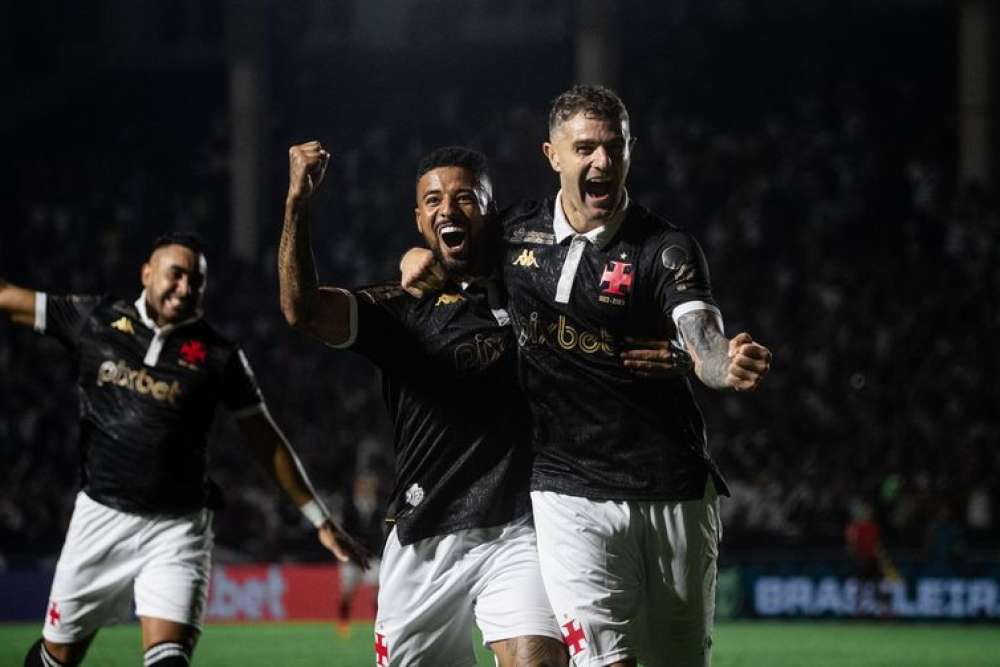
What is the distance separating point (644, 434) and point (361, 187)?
860 inches

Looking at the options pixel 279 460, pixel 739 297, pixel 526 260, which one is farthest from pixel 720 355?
pixel 739 297

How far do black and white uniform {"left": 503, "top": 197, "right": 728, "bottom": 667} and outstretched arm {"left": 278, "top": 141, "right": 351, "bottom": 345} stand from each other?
2.42 ft

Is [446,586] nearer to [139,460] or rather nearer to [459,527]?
[459,527]

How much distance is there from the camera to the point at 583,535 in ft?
19.3

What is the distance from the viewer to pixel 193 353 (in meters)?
7.80

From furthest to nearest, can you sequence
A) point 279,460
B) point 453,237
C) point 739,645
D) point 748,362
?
point 739,645 < point 279,460 < point 453,237 < point 748,362

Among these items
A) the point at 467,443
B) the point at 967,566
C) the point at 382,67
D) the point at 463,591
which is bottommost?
the point at 967,566

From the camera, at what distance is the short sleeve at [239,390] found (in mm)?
7859

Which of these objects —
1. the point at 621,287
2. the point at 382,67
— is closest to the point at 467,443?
the point at 621,287

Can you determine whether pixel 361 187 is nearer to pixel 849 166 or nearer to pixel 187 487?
pixel 849 166

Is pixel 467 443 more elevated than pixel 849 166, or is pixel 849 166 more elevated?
pixel 849 166

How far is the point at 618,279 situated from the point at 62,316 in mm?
3270

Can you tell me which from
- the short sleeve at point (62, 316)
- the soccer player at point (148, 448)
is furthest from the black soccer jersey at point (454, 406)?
the short sleeve at point (62, 316)

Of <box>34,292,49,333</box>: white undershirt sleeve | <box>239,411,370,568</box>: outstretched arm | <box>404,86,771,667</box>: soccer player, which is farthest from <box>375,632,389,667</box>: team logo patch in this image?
<box>34,292,49,333</box>: white undershirt sleeve
